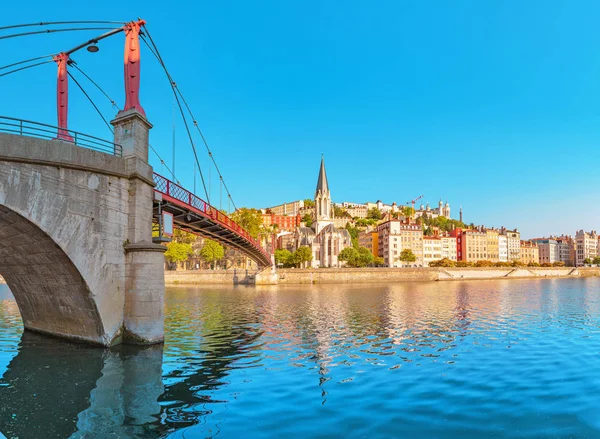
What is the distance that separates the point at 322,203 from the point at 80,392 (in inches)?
5693

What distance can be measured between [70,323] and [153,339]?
333 centimetres

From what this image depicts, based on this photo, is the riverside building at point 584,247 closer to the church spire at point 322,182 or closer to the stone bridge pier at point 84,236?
the church spire at point 322,182

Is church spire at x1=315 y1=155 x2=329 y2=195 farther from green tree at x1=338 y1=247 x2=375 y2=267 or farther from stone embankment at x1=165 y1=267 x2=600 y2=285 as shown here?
stone embankment at x1=165 y1=267 x2=600 y2=285

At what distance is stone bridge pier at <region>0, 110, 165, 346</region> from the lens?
13.8 m

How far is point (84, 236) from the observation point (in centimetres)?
1552

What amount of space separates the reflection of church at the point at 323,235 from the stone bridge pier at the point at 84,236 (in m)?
121

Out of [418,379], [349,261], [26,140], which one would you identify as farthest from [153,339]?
[349,261]

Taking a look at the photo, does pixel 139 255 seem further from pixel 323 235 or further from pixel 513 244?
pixel 513 244

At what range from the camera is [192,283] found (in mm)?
96625

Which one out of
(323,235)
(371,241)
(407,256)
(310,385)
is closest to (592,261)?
(371,241)

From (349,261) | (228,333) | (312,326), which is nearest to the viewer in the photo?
(228,333)

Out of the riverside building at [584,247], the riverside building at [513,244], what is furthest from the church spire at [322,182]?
the riverside building at [584,247]

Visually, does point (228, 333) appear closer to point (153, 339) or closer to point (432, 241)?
point (153, 339)

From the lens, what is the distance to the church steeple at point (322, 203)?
508ft
